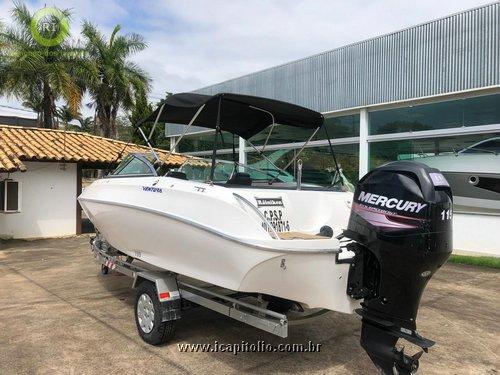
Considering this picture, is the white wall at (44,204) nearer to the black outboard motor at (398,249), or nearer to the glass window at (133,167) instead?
the glass window at (133,167)

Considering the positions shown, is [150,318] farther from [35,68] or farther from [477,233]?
[35,68]

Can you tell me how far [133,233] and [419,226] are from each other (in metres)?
2.95

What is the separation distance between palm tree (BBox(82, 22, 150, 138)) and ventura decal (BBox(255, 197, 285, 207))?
20.8 metres

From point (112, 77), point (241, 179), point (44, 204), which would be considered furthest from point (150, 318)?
point (112, 77)

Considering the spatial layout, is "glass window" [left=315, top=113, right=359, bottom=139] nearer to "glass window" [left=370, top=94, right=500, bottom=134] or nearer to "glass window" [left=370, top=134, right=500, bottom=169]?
"glass window" [left=370, top=94, right=500, bottom=134]

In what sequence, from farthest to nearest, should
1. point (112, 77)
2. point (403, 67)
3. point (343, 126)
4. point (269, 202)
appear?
point (112, 77), point (343, 126), point (403, 67), point (269, 202)

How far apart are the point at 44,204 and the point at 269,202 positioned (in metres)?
10.3

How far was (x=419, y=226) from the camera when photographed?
2977 millimetres

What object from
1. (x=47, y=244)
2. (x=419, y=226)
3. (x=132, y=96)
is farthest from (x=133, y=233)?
(x=132, y=96)

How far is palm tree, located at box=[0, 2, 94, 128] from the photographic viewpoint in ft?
64.1

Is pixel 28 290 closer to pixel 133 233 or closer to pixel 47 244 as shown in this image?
pixel 133 233

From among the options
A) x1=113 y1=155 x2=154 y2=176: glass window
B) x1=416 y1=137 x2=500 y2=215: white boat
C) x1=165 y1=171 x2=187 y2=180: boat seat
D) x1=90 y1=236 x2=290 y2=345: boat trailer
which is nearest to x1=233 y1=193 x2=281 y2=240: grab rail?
x1=90 y1=236 x2=290 y2=345: boat trailer

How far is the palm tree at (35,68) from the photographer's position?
1955cm

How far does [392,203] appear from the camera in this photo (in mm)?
3068
